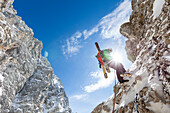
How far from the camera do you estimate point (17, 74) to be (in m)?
40.5

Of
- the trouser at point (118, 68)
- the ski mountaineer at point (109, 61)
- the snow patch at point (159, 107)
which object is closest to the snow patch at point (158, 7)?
the ski mountaineer at point (109, 61)

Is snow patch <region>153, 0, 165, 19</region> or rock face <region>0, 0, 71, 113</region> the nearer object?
snow patch <region>153, 0, 165, 19</region>

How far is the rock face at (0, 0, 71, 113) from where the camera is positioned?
31609mm

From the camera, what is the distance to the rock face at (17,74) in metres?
31.6

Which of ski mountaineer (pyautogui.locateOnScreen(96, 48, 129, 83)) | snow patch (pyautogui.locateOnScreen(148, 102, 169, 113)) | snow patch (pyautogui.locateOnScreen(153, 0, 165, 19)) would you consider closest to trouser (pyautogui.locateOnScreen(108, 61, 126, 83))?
ski mountaineer (pyautogui.locateOnScreen(96, 48, 129, 83))

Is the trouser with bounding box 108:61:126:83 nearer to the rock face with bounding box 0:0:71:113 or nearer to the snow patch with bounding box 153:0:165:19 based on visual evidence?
the snow patch with bounding box 153:0:165:19

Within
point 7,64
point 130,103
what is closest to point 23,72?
point 7,64

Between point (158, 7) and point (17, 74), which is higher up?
point (17, 74)

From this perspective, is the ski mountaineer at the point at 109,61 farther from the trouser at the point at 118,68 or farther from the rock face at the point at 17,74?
the rock face at the point at 17,74

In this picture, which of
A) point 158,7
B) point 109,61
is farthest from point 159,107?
point 158,7

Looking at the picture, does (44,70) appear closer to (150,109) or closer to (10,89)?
(10,89)

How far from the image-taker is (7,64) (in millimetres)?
36031

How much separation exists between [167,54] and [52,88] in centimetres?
7498

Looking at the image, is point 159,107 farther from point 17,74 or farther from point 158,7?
point 17,74
